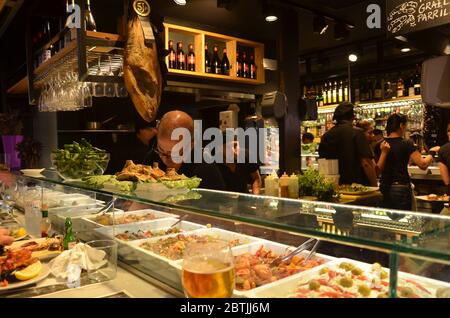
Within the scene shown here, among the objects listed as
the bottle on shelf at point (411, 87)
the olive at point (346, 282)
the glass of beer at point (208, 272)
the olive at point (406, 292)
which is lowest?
the olive at point (346, 282)

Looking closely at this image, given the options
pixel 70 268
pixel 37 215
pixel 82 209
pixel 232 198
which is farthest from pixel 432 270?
pixel 37 215

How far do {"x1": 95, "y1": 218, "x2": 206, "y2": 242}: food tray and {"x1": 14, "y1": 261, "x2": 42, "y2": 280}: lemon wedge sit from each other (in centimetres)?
48

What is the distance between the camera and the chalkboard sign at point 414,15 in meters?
4.14

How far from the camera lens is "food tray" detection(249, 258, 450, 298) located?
4.40 feet

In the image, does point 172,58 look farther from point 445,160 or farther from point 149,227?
point 445,160

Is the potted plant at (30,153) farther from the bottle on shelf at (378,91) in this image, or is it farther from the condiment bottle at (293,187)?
the bottle on shelf at (378,91)

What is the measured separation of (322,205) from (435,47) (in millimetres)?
5381

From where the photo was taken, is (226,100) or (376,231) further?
(226,100)

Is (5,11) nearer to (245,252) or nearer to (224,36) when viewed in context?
(224,36)

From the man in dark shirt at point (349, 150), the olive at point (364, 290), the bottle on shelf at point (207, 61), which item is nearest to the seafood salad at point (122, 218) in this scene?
the olive at point (364, 290)

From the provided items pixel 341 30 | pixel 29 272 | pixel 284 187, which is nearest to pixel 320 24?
pixel 341 30

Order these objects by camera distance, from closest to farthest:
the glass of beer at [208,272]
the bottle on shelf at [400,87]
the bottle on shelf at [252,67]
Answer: the glass of beer at [208,272] < the bottle on shelf at [252,67] < the bottle on shelf at [400,87]

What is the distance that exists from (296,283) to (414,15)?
4.02 meters

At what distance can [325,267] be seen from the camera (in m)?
1.65
